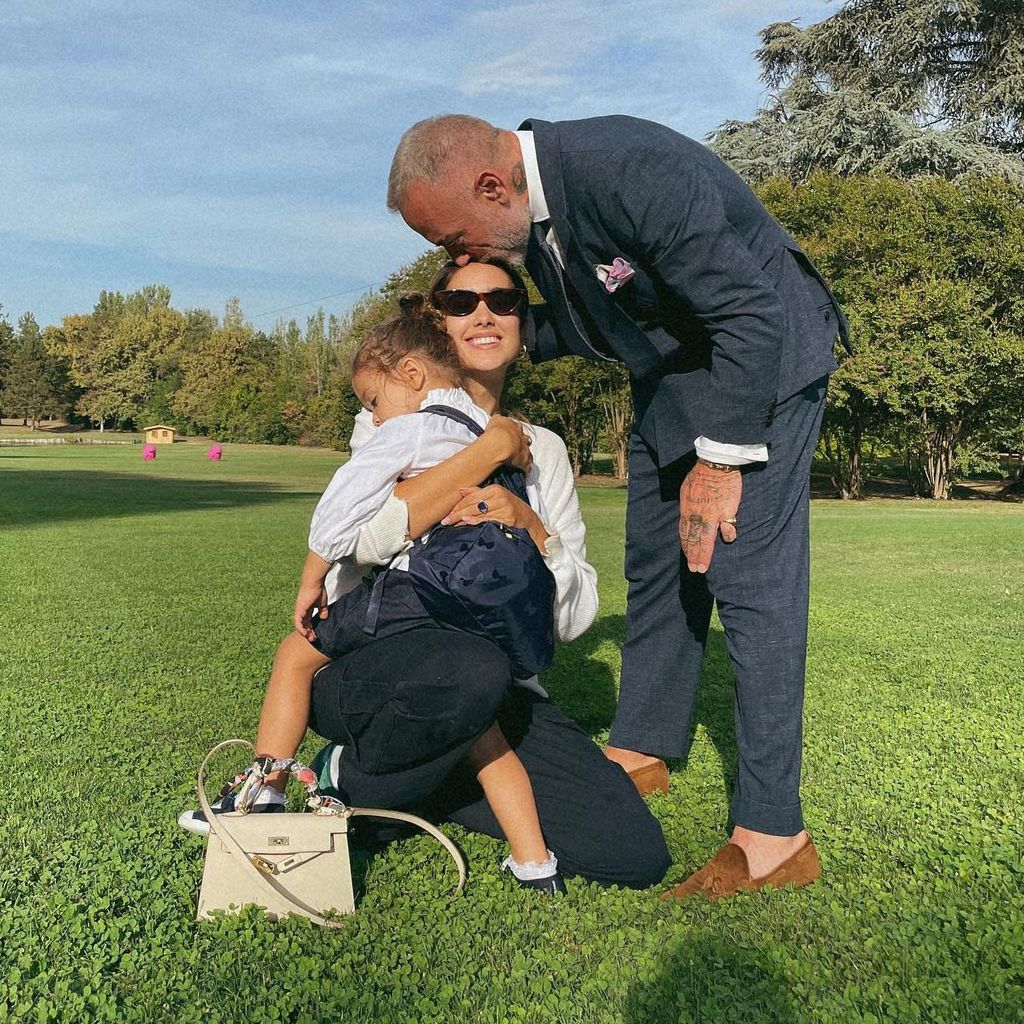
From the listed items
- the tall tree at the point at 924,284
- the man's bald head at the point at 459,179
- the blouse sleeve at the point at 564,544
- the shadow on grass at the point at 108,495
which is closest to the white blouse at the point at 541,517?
the blouse sleeve at the point at 564,544

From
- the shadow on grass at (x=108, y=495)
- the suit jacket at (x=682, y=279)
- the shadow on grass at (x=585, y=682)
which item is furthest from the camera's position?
the shadow on grass at (x=108, y=495)

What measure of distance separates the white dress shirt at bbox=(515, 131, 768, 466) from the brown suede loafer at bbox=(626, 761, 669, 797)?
1.21 meters

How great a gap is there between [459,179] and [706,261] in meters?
0.65

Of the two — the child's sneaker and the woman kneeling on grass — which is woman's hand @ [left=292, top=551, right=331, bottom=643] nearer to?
the woman kneeling on grass

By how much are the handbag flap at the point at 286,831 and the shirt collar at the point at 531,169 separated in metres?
1.62

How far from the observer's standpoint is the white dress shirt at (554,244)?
274 centimetres

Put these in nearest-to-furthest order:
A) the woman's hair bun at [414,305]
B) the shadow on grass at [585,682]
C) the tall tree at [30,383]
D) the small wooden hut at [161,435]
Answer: the woman's hair bun at [414,305], the shadow on grass at [585,682], the small wooden hut at [161,435], the tall tree at [30,383]

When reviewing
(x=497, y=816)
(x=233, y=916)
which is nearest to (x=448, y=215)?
(x=497, y=816)

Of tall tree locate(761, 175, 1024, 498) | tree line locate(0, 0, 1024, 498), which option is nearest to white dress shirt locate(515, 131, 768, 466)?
tree line locate(0, 0, 1024, 498)

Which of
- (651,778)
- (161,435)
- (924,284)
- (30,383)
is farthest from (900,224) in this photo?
(30,383)

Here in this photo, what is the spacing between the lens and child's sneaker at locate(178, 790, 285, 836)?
8.87ft

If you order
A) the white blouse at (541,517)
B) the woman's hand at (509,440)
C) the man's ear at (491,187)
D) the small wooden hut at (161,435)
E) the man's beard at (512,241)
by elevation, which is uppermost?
the man's ear at (491,187)

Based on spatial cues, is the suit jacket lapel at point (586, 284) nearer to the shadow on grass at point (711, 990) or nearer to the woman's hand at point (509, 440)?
the woman's hand at point (509, 440)

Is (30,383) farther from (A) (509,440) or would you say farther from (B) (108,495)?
(A) (509,440)
